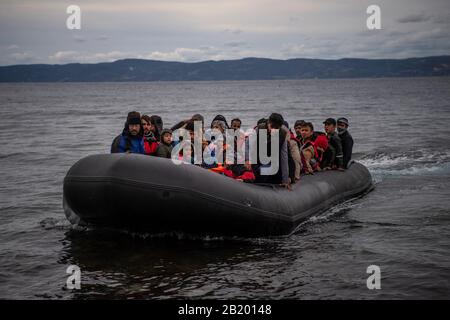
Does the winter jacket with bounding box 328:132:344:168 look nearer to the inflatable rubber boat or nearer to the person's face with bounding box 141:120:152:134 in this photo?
the inflatable rubber boat

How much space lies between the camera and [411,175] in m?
15.5

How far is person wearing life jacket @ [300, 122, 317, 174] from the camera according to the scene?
11266 millimetres

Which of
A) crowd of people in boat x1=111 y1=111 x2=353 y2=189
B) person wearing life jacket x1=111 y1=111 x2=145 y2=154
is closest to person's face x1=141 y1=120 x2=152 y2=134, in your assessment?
crowd of people in boat x1=111 y1=111 x2=353 y2=189

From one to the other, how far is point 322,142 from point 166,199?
472cm

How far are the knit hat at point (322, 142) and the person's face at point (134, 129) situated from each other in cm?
426

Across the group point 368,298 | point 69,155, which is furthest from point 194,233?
point 69,155

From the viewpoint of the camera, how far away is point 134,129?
8.99m

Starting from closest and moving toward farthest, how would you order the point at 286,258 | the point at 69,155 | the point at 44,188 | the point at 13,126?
the point at 286,258 < the point at 44,188 < the point at 69,155 < the point at 13,126

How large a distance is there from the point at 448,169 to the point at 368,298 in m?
10.1

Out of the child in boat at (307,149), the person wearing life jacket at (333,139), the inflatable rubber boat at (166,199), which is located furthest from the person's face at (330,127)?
the inflatable rubber boat at (166,199)

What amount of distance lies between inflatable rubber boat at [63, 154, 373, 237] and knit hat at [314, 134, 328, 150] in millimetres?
2771

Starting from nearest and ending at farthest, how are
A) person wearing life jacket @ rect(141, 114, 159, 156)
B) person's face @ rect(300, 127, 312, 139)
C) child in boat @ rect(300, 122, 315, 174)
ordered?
person wearing life jacket @ rect(141, 114, 159, 156) → child in boat @ rect(300, 122, 315, 174) → person's face @ rect(300, 127, 312, 139)
